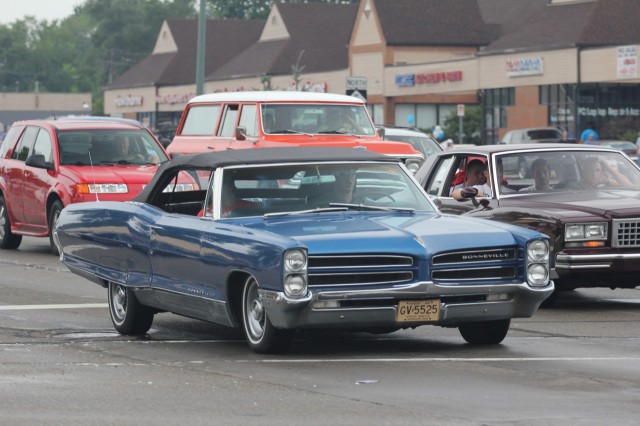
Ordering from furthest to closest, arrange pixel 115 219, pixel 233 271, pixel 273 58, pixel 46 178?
pixel 273 58
pixel 46 178
pixel 115 219
pixel 233 271

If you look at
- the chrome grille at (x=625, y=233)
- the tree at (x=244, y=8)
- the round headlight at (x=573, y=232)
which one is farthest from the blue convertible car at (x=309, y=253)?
the tree at (x=244, y=8)

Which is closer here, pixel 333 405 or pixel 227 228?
pixel 333 405

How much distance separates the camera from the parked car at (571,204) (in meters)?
14.1

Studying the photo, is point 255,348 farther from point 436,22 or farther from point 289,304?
point 436,22

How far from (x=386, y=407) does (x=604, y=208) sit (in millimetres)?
6028

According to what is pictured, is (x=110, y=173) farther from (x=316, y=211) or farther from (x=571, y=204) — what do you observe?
(x=316, y=211)

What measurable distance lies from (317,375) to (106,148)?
1206cm

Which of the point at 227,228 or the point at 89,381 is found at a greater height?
the point at 227,228

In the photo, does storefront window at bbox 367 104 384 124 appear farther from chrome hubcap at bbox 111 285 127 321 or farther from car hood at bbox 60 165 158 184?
chrome hubcap at bbox 111 285 127 321

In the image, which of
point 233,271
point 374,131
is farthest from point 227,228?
point 374,131

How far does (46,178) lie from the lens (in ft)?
70.2

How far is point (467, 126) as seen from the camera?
7644cm

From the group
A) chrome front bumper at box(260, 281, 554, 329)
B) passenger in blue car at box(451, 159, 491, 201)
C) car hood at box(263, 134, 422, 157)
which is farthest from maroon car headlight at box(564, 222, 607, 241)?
car hood at box(263, 134, 422, 157)

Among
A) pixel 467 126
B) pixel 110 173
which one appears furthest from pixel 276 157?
pixel 467 126
